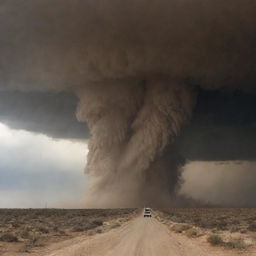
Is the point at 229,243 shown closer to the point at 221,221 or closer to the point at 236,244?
the point at 236,244

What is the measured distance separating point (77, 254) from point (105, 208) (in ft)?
281

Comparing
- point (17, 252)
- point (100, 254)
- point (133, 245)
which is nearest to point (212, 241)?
point (133, 245)

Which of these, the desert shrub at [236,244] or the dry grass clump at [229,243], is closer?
the desert shrub at [236,244]

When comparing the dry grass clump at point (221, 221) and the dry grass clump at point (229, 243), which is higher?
the dry grass clump at point (221, 221)

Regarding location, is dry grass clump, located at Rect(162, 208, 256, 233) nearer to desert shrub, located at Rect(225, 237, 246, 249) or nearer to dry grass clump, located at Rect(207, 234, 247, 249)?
dry grass clump, located at Rect(207, 234, 247, 249)

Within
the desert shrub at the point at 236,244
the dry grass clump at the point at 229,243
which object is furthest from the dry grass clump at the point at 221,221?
the desert shrub at the point at 236,244

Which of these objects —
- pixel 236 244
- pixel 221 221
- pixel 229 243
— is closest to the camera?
pixel 236 244

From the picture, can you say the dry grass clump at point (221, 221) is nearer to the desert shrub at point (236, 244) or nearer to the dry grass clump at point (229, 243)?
the dry grass clump at point (229, 243)

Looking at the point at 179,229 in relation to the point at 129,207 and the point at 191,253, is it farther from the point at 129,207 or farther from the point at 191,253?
the point at 129,207

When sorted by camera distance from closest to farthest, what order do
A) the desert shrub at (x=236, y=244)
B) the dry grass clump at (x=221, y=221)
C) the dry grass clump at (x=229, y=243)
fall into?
the desert shrub at (x=236, y=244) → the dry grass clump at (x=229, y=243) → the dry grass clump at (x=221, y=221)

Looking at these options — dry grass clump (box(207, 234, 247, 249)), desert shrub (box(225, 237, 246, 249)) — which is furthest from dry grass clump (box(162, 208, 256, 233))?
desert shrub (box(225, 237, 246, 249))

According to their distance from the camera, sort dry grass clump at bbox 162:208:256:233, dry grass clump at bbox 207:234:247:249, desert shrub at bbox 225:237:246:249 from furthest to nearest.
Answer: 1. dry grass clump at bbox 162:208:256:233
2. dry grass clump at bbox 207:234:247:249
3. desert shrub at bbox 225:237:246:249

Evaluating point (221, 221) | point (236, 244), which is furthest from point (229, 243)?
point (221, 221)

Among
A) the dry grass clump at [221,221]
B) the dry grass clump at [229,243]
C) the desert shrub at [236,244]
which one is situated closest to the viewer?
the desert shrub at [236,244]
